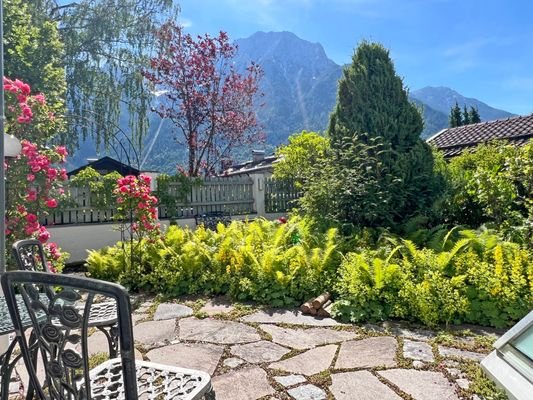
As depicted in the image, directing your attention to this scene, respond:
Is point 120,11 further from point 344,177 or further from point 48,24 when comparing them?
point 344,177

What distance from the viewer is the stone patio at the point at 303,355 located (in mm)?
2193

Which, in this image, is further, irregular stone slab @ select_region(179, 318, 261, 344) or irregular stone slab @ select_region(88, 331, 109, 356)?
irregular stone slab @ select_region(179, 318, 261, 344)

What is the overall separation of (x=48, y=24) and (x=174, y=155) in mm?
31551

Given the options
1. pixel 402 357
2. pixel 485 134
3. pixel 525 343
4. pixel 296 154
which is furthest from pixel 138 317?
pixel 485 134

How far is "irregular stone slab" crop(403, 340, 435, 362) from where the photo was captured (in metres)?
2.56

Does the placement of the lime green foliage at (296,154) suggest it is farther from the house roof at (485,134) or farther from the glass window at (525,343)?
the glass window at (525,343)

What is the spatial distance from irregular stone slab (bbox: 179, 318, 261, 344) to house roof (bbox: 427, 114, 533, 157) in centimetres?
1104

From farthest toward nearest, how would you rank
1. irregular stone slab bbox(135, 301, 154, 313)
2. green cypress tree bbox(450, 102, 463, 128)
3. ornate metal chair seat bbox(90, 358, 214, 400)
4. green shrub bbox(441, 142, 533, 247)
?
green cypress tree bbox(450, 102, 463, 128) → green shrub bbox(441, 142, 533, 247) → irregular stone slab bbox(135, 301, 154, 313) → ornate metal chair seat bbox(90, 358, 214, 400)

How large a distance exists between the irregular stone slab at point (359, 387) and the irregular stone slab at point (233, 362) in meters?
0.64

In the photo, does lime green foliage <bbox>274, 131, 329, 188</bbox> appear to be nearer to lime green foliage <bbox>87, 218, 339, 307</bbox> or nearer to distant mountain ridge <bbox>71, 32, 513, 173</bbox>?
lime green foliage <bbox>87, 218, 339, 307</bbox>

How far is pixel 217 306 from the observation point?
12.8 ft

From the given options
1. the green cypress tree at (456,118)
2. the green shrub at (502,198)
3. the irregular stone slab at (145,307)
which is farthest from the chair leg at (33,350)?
the green cypress tree at (456,118)

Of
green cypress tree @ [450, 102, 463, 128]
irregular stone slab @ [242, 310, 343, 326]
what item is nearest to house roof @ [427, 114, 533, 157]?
green cypress tree @ [450, 102, 463, 128]

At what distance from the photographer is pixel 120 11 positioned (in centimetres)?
1383
